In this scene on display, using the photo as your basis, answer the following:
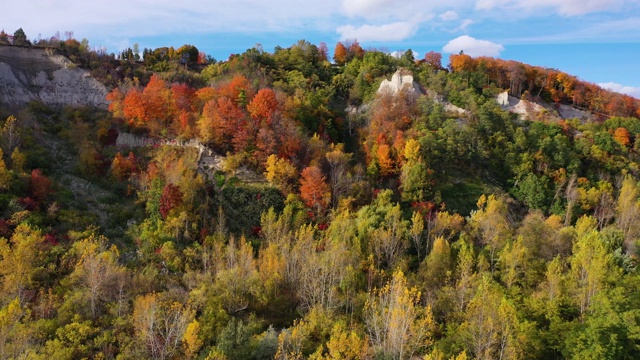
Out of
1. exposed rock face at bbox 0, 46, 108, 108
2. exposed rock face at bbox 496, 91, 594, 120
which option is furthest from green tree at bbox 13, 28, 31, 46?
exposed rock face at bbox 496, 91, 594, 120

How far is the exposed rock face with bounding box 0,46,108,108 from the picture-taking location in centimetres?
4970

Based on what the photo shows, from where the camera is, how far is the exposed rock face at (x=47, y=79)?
49703 mm

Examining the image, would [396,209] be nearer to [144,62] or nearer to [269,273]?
[269,273]

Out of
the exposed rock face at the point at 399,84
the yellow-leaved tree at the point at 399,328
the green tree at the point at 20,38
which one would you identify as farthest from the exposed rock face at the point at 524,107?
the green tree at the point at 20,38

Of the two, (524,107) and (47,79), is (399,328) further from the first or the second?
(47,79)

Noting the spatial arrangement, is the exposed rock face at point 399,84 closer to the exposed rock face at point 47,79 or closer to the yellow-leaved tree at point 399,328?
the exposed rock face at point 47,79

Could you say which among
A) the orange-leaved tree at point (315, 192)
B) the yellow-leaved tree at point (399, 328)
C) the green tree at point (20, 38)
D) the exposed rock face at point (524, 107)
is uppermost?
the green tree at point (20, 38)

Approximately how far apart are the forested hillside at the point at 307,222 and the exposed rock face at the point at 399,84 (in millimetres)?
1442

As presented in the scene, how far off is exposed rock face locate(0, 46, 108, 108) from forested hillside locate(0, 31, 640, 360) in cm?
168

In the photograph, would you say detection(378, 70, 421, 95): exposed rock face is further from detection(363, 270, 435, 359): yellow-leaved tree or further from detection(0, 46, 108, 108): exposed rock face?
detection(363, 270, 435, 359): yellow-leaved tree

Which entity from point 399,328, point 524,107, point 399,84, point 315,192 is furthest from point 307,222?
point 524,107

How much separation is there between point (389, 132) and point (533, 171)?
55.1 ft

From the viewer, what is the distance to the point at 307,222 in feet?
124

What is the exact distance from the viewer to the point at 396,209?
35750 mm
